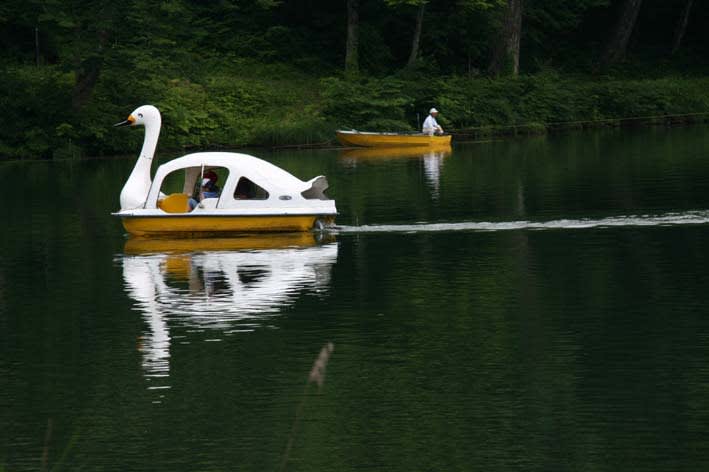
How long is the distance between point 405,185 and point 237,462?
2875 centimetres

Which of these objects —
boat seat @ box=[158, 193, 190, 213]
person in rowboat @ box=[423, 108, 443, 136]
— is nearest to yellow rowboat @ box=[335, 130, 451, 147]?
person in rowboat @ box=[423, 108, 443, 136]

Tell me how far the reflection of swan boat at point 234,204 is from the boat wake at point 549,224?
1.04m

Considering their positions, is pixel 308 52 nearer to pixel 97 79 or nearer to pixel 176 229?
pixel 97 79

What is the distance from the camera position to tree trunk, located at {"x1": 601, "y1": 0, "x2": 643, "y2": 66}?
76.4 m

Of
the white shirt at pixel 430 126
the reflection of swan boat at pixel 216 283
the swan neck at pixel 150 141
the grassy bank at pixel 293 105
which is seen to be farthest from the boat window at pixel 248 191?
the white shirt at pixel 430 126

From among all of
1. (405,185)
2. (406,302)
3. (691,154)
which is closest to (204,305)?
(406,302)

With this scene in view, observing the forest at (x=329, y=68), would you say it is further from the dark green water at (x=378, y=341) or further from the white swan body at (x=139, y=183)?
the white swan body at (x=139, y=183)

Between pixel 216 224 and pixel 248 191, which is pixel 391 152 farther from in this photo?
pixel 216 224

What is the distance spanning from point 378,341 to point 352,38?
50021 millimetres

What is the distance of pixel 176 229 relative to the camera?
3069 cm


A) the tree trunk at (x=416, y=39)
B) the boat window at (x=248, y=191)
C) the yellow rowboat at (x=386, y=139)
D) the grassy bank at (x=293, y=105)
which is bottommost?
the yellow rowboat at (x=386, y=139)

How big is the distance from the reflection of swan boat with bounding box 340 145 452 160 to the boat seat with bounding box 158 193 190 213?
77.8 feet

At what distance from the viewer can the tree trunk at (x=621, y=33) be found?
76438mm

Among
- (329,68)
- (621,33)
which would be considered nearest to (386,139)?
(329,68)
